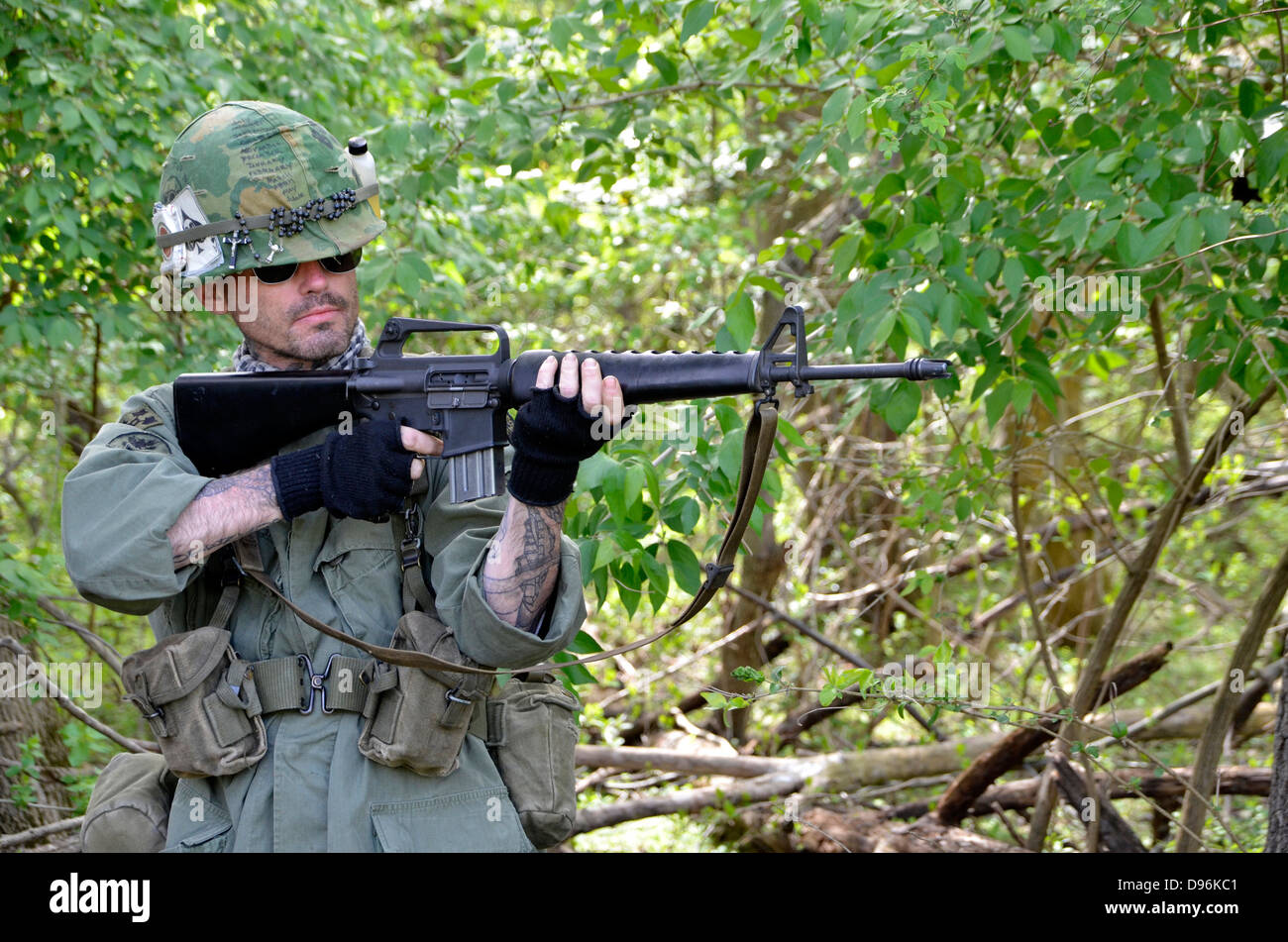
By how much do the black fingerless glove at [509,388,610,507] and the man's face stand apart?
0.61 m

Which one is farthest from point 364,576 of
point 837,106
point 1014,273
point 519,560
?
point 1014,273

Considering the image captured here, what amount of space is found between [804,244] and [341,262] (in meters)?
1.96

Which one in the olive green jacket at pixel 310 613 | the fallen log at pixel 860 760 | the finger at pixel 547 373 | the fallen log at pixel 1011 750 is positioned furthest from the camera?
the fallen log at pixel 860 760

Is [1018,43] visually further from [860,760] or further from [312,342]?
[860,760]

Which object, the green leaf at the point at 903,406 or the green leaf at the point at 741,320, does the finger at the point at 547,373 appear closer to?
the green leaf at the point at 741,320

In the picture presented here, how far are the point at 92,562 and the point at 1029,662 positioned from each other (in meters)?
5.02

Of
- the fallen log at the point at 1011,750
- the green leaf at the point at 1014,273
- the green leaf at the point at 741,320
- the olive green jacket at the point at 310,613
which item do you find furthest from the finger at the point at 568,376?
the fallen log at the point at 1011,750

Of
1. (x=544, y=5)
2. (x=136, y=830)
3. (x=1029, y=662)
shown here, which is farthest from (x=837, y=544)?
(x=544, y=5)

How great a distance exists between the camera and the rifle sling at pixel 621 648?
7.78 feet

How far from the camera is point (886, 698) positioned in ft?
10.7

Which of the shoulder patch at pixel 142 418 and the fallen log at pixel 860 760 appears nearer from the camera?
the shoulder patch at pixel 142 418

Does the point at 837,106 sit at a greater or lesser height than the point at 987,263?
greater

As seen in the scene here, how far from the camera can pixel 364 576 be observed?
2.56 meters

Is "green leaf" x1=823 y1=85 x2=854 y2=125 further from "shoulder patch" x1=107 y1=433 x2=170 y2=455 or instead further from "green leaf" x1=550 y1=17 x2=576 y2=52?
"shoulder patch" x1=107 y1=433 x2=170 y2=455
